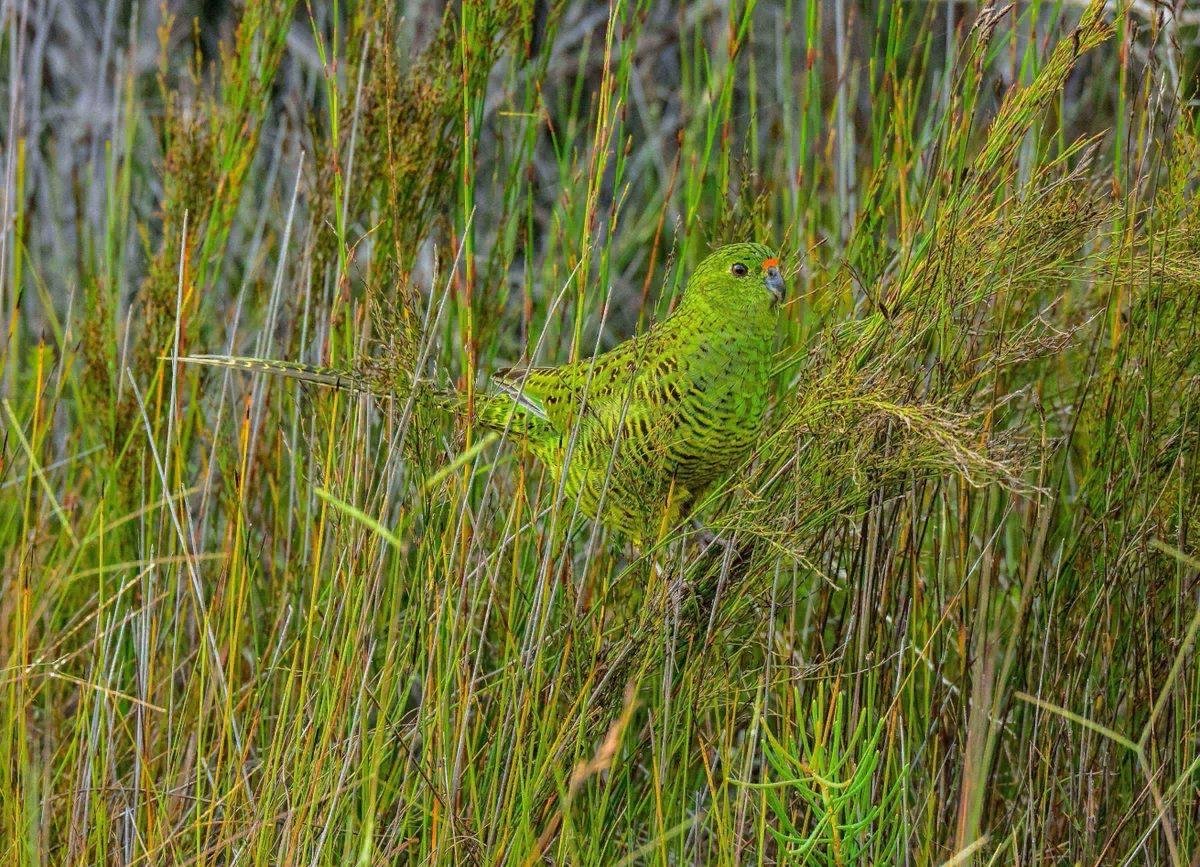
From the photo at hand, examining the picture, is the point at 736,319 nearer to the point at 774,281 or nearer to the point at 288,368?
the point at 774,281

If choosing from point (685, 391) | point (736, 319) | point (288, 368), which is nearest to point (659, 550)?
point (685, 391)

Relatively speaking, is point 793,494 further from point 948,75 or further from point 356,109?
point 356,109

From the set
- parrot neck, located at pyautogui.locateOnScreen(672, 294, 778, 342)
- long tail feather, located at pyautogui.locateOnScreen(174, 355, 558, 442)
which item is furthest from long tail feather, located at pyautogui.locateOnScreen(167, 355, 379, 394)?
parrot neck, located at pyautogui.locateOnScreen(672, 294, 778, 342)

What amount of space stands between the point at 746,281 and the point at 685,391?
19 centimetres

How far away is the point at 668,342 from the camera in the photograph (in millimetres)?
2213

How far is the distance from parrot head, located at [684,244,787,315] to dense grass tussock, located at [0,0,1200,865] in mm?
69

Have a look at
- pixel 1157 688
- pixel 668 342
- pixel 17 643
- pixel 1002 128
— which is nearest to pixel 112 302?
pixel 17 643

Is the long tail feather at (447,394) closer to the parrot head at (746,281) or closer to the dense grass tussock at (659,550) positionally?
the dense grass tussock at (659,550)

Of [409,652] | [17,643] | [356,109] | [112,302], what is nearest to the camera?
[409,652]

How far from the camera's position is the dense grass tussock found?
68.5 inches

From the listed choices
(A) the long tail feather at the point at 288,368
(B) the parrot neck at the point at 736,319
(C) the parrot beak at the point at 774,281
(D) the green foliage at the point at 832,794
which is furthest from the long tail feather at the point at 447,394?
(D) the green foliage at the point at 832,794

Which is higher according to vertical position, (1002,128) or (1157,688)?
(1002,128)

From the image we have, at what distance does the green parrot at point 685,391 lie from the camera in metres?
2.08

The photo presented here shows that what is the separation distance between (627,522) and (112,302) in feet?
4.01
